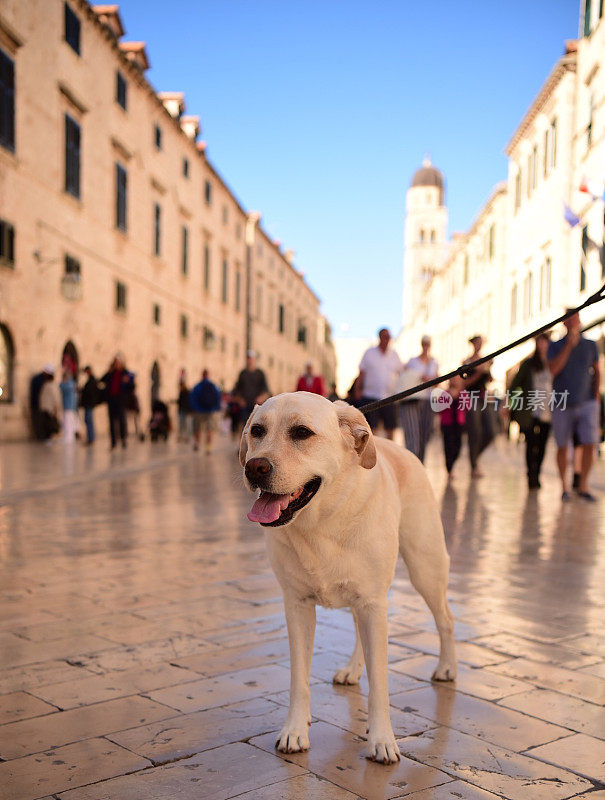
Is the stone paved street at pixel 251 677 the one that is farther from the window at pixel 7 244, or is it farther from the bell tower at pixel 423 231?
the bell tower at pixel 423 231

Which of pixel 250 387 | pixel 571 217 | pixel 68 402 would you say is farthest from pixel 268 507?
pixel 571 217

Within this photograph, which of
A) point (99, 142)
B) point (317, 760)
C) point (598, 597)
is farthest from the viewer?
point (99, 142)

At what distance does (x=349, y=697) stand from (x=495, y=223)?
121 feet

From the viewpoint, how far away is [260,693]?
309 cm

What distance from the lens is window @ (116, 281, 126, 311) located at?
25.2 m

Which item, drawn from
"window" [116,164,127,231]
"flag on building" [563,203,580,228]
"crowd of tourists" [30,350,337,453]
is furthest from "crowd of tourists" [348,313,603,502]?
"window" [116,164,127,231]

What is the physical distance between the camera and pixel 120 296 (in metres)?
25.5

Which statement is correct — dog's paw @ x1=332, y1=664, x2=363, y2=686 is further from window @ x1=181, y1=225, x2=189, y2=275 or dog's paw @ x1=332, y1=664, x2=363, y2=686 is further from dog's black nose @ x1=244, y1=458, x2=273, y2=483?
window @ x1=181, y1=225, x2=189, y2=275

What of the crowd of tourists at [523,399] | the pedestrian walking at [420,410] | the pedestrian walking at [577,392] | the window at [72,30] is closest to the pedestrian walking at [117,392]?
the crowd of tourists at [523,399]

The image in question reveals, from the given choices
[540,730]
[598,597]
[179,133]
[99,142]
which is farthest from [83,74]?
[540,730]

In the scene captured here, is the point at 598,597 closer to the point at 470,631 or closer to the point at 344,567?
the point at 470,631

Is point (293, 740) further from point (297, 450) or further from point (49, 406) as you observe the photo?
point (49, 406)

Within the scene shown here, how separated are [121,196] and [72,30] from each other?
213 inches

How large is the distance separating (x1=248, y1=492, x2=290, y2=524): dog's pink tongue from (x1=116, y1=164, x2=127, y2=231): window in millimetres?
24119
